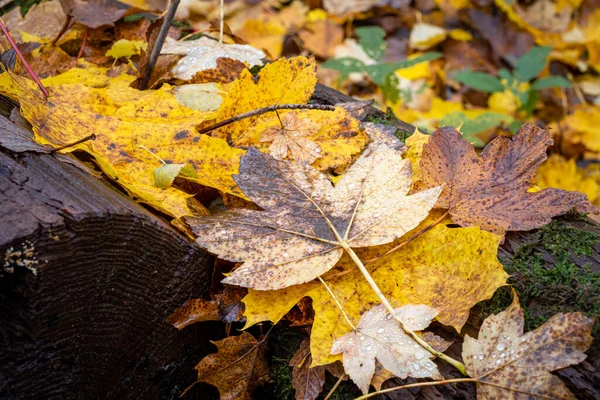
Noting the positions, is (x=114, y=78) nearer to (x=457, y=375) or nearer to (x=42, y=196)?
(x=42, y=196)

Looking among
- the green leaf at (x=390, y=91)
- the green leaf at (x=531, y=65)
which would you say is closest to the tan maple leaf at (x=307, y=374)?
the green leaf at (x=390, y=91)

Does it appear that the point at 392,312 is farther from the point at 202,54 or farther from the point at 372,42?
the point at 372,42

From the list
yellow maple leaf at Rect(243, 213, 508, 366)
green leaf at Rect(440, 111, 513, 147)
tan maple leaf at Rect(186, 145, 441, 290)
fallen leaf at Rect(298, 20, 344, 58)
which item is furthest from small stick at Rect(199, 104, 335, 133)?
fallen leaf at Rect(298, 20, 344, 58)

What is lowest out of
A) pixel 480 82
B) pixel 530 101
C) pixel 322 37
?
pixel 530 101

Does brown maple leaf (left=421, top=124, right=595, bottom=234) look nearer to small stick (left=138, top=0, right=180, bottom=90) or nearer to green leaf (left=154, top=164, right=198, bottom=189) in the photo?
green leaf (left=154, top=164, right=198, bottom=189)

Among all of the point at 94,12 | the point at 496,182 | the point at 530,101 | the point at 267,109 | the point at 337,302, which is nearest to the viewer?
the point at 337,302

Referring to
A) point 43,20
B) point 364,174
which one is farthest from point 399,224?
point 43,20

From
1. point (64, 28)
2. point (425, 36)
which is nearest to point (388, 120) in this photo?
point (64, 28)
